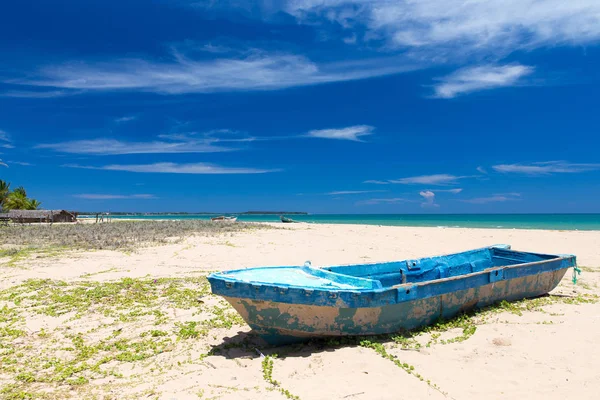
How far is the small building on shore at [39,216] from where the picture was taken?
4009cm

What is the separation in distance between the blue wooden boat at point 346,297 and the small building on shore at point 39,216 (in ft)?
137

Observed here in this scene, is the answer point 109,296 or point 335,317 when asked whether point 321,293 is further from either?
point 109,296

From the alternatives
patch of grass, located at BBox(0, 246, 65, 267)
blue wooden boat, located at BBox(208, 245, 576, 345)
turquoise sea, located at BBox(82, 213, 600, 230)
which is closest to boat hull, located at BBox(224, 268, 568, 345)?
blue wooden boat, located at BBox(208, 245, 576, 345)

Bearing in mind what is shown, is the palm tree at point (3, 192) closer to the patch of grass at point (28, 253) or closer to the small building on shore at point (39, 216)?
the small building on shore at point (39, 216)

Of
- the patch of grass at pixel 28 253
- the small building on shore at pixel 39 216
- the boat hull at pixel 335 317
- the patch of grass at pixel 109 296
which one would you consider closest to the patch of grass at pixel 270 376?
the boat hull at pixel 335 317

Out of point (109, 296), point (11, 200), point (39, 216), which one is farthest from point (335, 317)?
point (11, 200)

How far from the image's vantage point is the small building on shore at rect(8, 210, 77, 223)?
40094 millimetres

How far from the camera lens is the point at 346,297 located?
5156 mm

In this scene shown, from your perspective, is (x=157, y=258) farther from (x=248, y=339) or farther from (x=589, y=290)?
(x=589, y=290)

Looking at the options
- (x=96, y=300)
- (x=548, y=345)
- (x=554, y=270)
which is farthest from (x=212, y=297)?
(x=554, y=270)

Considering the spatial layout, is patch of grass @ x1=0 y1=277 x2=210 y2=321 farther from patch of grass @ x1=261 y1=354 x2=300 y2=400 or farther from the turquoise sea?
the turquoise sea

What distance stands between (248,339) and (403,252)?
39.3 ft

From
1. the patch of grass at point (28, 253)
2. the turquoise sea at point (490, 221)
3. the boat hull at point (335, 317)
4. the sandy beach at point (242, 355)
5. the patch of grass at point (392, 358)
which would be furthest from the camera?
the turquoise sea at point (490, 221)

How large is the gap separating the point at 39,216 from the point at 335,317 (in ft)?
150
